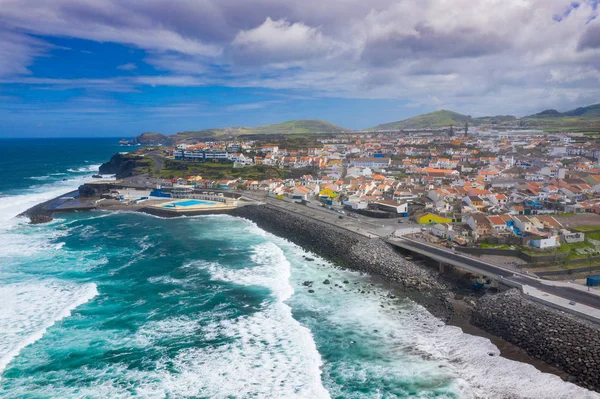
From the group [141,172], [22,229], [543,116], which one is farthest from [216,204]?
[543,116]

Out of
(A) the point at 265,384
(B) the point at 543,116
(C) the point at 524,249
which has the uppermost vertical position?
(B) the point at 543,116

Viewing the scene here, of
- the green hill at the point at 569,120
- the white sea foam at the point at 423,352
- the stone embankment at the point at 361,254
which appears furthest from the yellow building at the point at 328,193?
the green hill at the point at 569,120

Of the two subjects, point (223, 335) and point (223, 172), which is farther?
point (223, 172)

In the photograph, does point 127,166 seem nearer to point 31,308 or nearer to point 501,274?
point 31,308

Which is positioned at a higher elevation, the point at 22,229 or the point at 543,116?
the point at 543,116

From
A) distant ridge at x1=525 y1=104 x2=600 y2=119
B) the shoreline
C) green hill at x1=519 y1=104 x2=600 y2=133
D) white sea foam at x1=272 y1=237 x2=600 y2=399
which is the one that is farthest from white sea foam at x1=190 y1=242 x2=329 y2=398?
distant ridge at x1=525 y1=104 x2=600 y2=119

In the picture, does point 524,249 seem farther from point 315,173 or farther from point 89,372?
point 315,173

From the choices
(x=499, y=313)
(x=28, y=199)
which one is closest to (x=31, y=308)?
(x=499, y=313)

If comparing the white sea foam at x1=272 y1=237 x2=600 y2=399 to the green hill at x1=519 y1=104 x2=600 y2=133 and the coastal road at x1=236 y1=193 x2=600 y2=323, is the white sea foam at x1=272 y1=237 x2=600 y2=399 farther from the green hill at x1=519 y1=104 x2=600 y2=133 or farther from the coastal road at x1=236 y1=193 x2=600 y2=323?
the green hill at x1=519 y1=104 x2=600 y2=133
